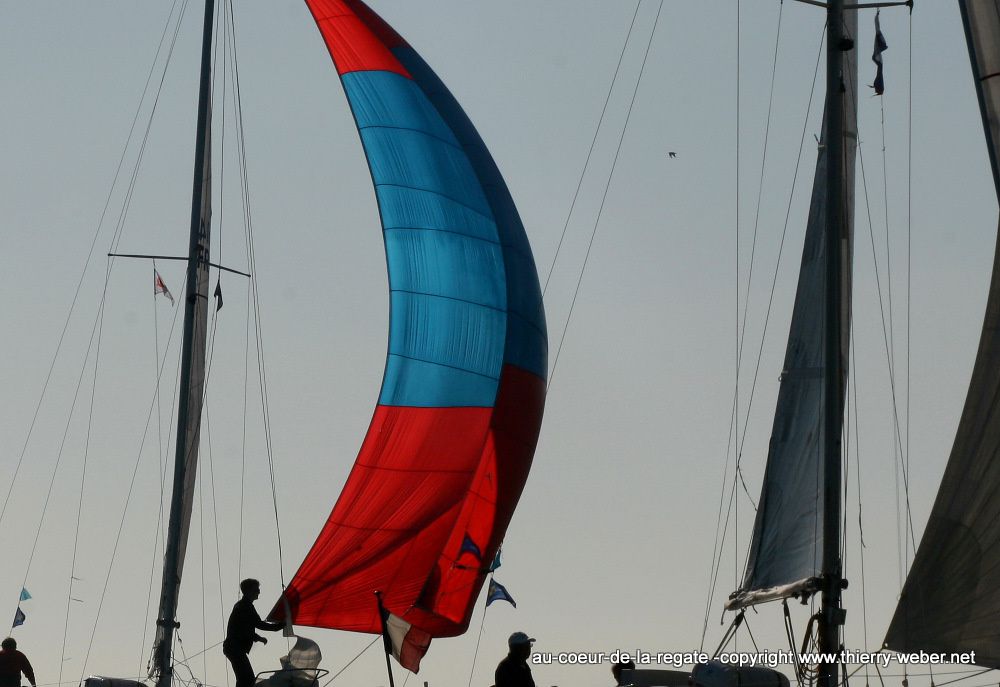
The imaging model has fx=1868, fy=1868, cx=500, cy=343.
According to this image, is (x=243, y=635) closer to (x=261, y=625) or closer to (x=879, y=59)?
(x=261, y=625)

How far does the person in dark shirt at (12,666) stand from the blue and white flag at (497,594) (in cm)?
462

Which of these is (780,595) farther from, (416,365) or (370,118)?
(370,118)

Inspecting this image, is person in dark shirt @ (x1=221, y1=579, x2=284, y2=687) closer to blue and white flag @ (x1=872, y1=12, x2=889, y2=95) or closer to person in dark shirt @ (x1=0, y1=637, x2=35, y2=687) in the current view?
person in dark shirt @ (x1=0, y1=637, x2=35, y2=687)

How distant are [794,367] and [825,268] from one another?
43.6 inches

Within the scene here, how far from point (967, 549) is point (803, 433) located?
8.63 ft

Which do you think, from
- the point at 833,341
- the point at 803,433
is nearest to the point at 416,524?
the point at 803,433

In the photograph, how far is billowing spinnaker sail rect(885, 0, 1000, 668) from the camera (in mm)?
13406

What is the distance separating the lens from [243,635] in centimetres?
1606

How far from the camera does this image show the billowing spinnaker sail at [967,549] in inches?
528

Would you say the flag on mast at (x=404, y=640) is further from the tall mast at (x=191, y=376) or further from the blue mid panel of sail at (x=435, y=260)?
the tall mast at (x=191, y=376)

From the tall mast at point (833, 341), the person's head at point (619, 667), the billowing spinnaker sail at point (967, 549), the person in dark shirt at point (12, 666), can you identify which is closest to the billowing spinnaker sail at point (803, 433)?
the tall mast at point (833, 341)

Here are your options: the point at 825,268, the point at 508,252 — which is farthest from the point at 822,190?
the point at 508,252

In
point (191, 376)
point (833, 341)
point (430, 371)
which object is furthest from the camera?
point (191, 376)

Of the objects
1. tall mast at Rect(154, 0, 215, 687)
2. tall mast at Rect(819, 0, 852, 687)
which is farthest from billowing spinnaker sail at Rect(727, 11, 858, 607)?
tall mast at Rect(154, 0, 215, 687)
